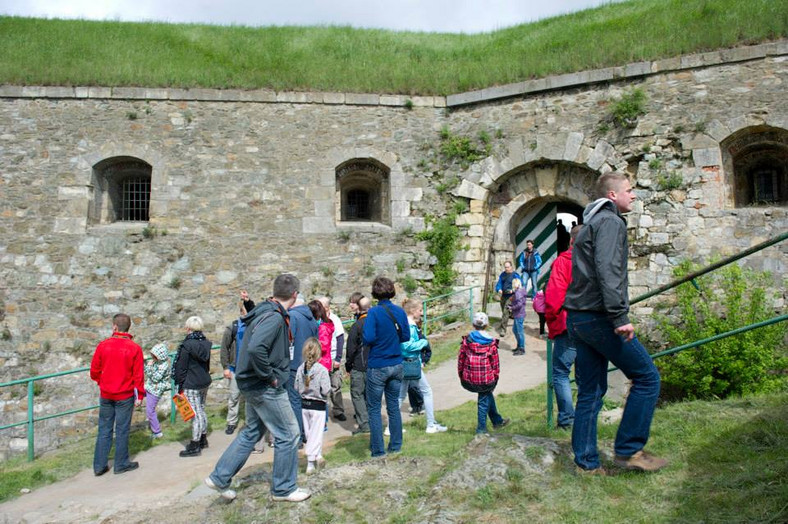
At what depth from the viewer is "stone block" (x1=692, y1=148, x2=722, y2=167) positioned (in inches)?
388

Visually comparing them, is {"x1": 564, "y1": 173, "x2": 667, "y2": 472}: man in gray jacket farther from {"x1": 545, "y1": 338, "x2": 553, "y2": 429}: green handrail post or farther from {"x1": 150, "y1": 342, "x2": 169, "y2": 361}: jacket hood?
{"x1": 150, "y1": 342, "x2": 169, "y2": 361}: jacket hood

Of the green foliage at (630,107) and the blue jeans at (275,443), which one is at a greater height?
the green foliage at (630,107)

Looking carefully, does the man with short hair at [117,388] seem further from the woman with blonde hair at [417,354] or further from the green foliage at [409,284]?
the green foliage at [409,284]

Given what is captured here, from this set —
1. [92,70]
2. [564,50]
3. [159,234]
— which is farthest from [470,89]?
[92,70]

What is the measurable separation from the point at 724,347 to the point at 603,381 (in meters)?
4.17

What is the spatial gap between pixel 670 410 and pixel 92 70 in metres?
12.2

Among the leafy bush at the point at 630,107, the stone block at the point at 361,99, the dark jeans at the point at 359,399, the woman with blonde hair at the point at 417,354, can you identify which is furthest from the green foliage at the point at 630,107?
the dark jeans at the point at 359,399

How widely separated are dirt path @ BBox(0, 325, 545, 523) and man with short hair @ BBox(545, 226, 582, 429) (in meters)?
2.58

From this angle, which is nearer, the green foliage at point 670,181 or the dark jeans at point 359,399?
the dark jeans at point 359,399

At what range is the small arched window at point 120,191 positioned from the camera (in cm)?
1185

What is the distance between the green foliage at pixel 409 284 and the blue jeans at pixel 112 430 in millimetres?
6166

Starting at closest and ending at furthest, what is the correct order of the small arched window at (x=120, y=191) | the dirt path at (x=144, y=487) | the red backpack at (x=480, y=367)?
the dirt path at (x=144, y=487)
the red backpack at (x=480, y=367)
the small arched window at (x=120, y=191)

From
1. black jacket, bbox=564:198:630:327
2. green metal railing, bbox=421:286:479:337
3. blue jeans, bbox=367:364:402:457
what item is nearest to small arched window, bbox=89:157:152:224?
green metal railing, bbox=421:286:479:337

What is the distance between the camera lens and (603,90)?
35.8 feet
